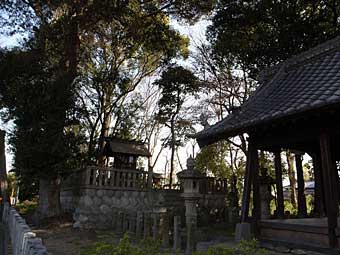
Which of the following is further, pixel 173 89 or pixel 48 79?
pixel 173 89

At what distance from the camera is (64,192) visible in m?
15.3

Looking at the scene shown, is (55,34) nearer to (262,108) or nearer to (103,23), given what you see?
(103,23)

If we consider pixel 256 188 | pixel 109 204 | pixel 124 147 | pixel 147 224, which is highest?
pixel 124 147

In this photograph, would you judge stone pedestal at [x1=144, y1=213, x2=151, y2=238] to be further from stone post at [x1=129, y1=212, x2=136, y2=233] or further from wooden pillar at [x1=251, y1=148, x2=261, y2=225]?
wooden pillar at [x1=251, y1=148, x2=261, y2=225]

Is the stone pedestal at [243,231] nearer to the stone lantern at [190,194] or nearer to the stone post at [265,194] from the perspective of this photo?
the stone lantern at [190,194]

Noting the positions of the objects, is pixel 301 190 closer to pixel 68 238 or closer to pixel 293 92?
pixel 293 92

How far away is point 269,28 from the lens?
13.4 m

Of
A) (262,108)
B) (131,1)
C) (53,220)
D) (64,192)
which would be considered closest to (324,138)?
(262,108)

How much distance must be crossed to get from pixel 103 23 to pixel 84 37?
1.32 m

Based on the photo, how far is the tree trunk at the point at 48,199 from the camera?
1240 cm

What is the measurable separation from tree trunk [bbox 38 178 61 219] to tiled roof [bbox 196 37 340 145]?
775 centimetres

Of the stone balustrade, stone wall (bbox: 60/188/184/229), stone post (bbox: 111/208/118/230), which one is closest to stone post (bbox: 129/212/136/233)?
stone wall (bbox: 60/188/184/229)

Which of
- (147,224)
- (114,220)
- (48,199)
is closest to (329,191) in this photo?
(147,224)

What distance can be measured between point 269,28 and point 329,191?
949 centimetres
